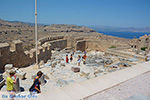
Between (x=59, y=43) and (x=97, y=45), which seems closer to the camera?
(x=59, y=43)

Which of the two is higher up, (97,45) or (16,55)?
(16,55)

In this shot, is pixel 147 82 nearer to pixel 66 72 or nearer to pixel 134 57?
pixel 66 72

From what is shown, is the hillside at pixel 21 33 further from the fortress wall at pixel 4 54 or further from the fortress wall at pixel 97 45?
the fortress wall at pixel 4 54

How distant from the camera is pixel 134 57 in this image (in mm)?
10844

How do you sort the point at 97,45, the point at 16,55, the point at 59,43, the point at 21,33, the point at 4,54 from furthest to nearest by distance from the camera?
the point at 21,33 < the point at 97,45 < the point at 59,43 < the point at 16,55 < the point at 4,54

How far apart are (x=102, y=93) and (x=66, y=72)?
16.3 ft

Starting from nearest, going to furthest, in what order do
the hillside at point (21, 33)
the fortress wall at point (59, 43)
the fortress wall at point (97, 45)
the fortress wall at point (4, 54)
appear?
the fortress wall at point (4, 54), the fortress wall at point (59, 43), the fortress wall at point (97, 45), the hillside at point (21, 33)

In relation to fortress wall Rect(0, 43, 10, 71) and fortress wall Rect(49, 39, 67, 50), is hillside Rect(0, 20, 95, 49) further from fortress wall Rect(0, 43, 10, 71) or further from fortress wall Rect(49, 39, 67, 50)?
fortress wall Rect(0, 43, 10, 71)

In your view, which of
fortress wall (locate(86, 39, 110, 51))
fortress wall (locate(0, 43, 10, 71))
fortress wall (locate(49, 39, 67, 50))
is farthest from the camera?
fortress wall (locate(86, 39, 110, 51))

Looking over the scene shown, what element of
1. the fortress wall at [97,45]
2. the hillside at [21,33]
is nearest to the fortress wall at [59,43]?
the fortress wall at [97,45]

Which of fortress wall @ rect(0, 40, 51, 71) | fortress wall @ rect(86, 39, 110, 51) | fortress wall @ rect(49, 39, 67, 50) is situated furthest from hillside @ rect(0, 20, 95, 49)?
fortress wall @ rect(0, 40, 51, 71)

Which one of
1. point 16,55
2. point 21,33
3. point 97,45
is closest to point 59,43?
point 97,45

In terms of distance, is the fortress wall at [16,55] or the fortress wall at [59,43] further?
the fortress wall at [59,43]

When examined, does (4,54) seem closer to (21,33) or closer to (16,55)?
(16,55)
